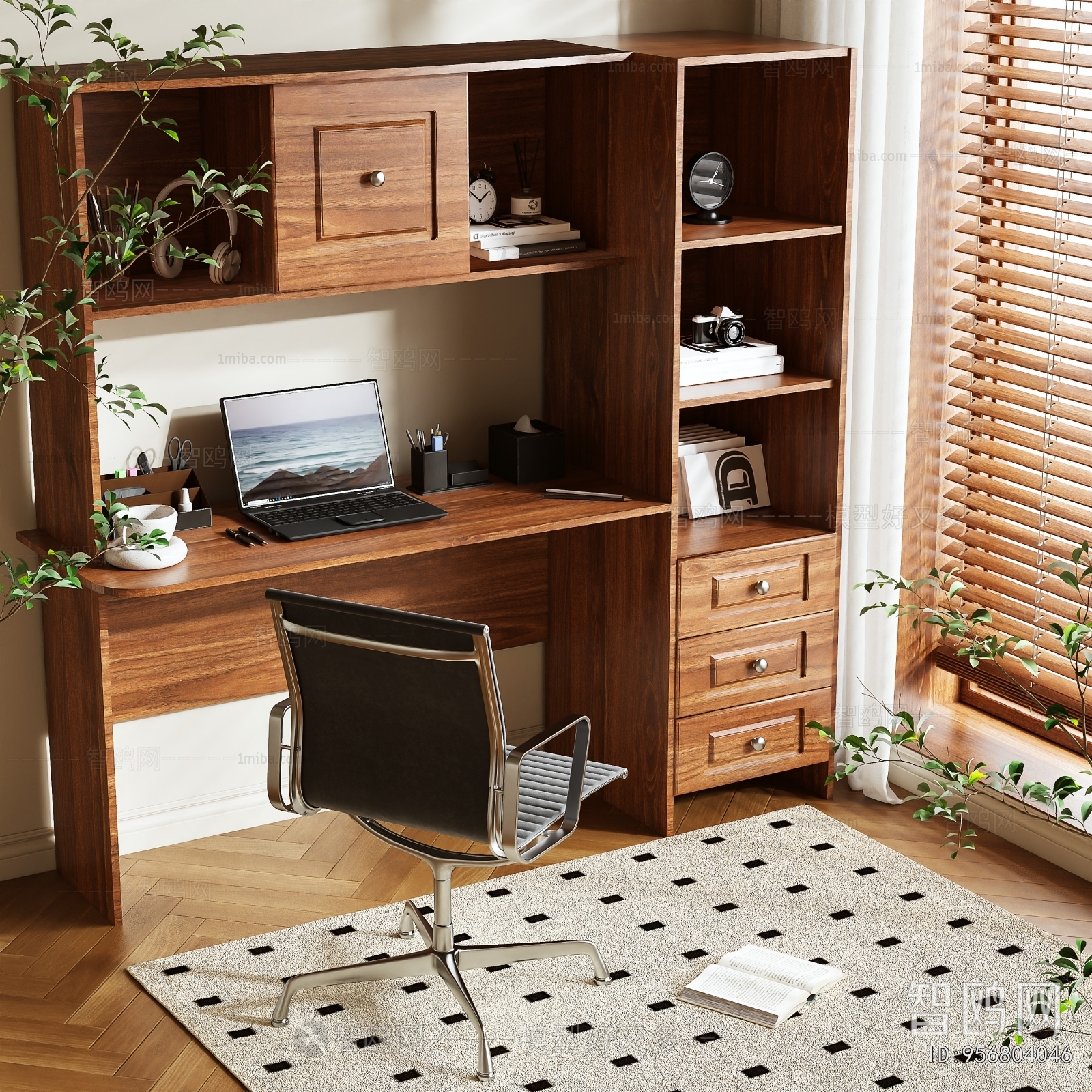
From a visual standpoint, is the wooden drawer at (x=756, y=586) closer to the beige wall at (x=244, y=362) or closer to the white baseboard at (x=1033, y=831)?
the white baseboard at (x=1033, y=831)

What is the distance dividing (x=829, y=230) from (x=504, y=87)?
2.92 feet

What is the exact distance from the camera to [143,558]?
3305 millimetres

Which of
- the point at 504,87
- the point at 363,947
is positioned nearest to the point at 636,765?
the point at 363,947

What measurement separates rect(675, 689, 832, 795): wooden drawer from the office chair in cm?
91

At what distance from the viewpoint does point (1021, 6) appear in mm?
3887

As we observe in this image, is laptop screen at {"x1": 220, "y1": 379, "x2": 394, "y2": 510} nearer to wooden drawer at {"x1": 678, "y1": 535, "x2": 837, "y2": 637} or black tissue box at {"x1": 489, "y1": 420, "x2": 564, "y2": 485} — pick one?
black tissue box at {"x1": 489, "y1": 420, "x2": 564, "y2": 485}

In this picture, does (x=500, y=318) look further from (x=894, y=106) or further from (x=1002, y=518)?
(x=1002, y=518)

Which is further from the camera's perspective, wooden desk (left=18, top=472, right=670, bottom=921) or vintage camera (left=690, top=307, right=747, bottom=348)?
vintage camera (left=690, top=307, right=747, bottom=348)

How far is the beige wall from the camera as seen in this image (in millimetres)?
3564

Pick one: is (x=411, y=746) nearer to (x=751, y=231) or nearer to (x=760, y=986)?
(x=760, y=986)

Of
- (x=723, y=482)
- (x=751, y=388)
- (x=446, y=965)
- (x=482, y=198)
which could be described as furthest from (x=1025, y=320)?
(x=446, y=965)

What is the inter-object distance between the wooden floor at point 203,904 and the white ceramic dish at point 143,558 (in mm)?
868

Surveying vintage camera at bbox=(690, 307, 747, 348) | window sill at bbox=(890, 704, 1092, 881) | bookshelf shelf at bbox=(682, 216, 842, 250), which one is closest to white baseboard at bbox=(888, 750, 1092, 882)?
window sill at bbox=(890, 704, 1092, 881)

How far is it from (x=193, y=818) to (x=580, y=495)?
1299 millimetres
